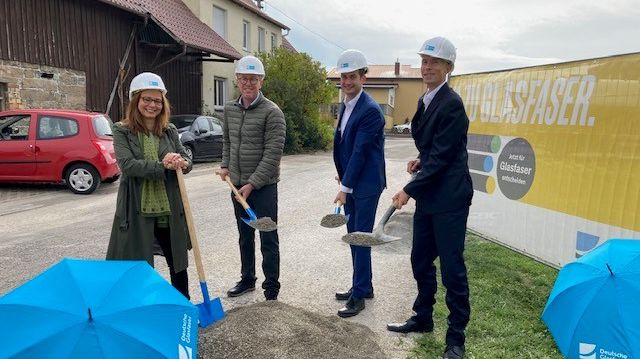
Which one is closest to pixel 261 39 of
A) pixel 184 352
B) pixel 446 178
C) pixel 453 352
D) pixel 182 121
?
pixel 182 121

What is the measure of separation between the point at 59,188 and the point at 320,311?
8395 mm

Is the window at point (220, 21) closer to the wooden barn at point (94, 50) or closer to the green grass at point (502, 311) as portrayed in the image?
the wooden barn at point (94, 50)

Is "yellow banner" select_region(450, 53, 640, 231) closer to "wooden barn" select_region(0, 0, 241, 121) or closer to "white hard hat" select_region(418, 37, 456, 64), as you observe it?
"white hard hat" select_region(418, 37, 456, 64)

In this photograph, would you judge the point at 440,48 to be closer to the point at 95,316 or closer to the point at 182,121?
the point at 95,316

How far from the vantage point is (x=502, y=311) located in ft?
13.7

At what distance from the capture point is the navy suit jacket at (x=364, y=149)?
156 inches

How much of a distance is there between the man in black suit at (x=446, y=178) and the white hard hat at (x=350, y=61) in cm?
69

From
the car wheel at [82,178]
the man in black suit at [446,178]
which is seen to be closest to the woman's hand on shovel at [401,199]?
the man in black suit at [446,178]

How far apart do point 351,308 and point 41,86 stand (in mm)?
12716

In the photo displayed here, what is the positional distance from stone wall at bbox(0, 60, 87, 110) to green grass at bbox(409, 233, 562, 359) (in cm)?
1214

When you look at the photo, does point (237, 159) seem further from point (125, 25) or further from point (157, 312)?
point (125, 25)

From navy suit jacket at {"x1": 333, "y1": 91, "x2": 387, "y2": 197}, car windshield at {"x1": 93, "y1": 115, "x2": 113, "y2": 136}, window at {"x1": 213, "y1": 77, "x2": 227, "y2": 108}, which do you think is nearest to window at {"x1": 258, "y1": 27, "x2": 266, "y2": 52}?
window at {"x1": 213, "y1": 77, "x2": 227, "y2": 108}

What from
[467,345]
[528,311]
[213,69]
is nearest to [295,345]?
[467,345]

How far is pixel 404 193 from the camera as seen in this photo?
3379 millimetres
